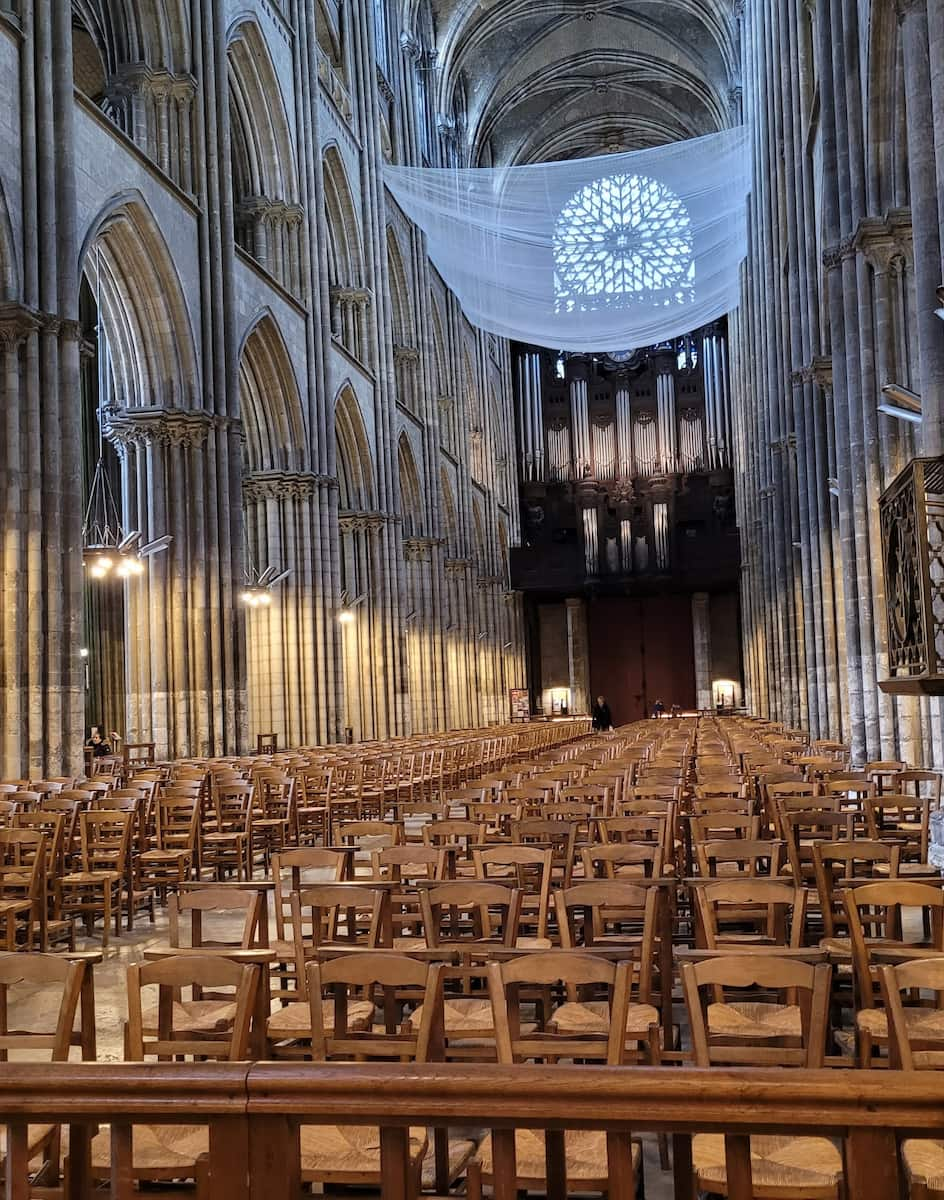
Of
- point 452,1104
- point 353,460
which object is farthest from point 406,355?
point 452,1104

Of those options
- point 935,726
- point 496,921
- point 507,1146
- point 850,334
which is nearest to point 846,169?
point 850,334

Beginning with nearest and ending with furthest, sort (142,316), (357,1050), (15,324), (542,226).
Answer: (357,1050)
(15,324)
(142,316)
(542,226)

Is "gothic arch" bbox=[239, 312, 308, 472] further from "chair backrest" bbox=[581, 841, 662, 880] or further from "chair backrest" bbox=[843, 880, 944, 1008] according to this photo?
"chair backrest" bbox=[843, 880, 944, 1008]

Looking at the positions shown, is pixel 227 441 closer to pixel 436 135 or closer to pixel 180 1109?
pixel 180 1109

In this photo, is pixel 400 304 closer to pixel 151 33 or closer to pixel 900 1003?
pixel 151 33

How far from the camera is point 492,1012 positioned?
438cm

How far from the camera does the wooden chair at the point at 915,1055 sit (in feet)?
10.7

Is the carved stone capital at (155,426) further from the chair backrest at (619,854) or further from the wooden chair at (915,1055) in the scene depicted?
the wooden chair at (915,1055)

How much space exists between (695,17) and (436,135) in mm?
11760

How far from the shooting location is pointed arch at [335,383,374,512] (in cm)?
3281

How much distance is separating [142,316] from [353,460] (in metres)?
12.5

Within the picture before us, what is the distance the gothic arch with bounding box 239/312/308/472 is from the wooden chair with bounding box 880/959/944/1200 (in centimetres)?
2398

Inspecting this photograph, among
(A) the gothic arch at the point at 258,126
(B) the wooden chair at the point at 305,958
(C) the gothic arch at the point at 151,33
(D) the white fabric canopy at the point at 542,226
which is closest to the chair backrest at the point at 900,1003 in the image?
(B) the wooden chair at the point at 305,958

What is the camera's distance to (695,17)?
156 ft
